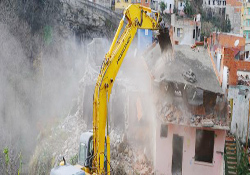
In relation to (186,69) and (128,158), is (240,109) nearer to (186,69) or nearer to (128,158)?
(186,69)

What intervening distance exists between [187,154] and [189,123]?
140 centimetres

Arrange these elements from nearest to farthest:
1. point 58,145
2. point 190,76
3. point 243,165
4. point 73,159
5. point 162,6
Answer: point 190,76
point 243,165
point 73,159
point 58,145
point 162,6

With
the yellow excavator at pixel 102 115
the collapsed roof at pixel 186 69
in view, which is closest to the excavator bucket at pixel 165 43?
the collapsed roof at pixel 186 69

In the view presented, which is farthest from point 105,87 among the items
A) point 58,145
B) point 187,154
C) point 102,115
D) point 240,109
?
point 58,145

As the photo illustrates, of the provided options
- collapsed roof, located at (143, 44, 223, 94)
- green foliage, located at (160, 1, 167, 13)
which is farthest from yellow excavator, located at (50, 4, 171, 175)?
green foliage, located at (160, 1, 167, 13)

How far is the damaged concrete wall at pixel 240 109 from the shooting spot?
13641mm

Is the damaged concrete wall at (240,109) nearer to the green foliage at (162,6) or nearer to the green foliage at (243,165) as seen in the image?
the green foliage at (243,165)

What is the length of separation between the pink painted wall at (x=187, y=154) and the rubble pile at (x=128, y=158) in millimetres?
772

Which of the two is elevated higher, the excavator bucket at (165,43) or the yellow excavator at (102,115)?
the excavator bucket at (165,43)

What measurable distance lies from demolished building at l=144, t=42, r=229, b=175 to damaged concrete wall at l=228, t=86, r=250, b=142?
9.47 feet

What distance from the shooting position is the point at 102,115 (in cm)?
731

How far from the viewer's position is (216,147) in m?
10.5

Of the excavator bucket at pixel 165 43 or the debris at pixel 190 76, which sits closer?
the excavator bucket at pixel 165 43

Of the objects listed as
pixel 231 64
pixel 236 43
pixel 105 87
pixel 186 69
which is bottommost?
pixel 105 87
